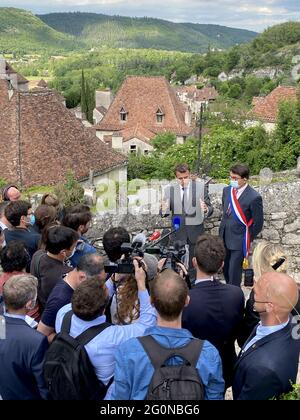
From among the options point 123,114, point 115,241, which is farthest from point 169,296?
point 123,114

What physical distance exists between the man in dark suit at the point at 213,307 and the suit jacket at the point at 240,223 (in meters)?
2.37

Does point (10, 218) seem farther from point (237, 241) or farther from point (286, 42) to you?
point (286, 42)

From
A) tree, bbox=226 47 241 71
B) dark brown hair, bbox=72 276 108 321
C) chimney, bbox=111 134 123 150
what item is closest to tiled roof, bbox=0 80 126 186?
dark brown hair, bbox=72 276 108 321

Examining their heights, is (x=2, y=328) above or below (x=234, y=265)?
above

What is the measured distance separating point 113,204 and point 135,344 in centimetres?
601

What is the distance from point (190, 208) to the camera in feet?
21.5

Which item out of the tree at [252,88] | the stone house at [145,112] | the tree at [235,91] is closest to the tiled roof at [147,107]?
the stone house at [145,112]

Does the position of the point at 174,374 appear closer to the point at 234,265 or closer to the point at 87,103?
the point at 234,265

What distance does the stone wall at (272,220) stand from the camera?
721 cm

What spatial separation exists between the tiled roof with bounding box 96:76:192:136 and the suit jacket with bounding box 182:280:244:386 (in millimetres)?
44100

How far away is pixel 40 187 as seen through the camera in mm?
20219

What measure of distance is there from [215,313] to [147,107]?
46148 mm
